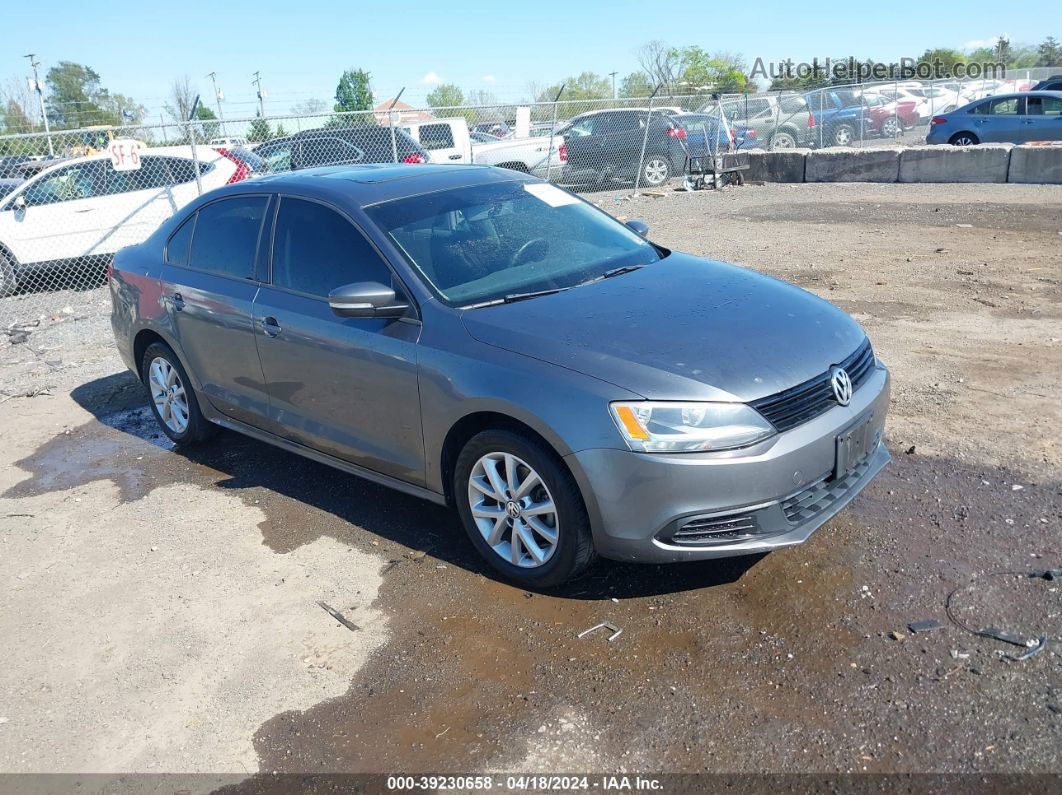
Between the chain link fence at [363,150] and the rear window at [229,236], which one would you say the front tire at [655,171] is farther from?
the rear window at [229,236]

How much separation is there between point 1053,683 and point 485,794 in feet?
6.31

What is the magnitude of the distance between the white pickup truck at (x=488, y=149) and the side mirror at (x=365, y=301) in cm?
1360

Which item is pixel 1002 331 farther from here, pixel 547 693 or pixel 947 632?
pixel 547 693

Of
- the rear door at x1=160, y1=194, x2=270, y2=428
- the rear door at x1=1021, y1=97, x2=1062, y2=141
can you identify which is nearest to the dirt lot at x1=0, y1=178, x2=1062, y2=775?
the rear door at x1=160, y1=194, x2=270, y2=428

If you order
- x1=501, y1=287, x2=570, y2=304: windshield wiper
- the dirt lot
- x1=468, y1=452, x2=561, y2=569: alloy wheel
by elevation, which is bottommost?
the dirt lot

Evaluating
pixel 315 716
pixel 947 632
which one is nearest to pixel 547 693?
pixel 315 716

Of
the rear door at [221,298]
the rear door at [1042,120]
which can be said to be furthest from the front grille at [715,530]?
the rear door at [1042,120]

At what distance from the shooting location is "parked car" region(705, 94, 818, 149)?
22656 mm

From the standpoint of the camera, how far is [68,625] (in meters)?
4.04

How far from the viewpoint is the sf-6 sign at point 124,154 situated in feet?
38.6

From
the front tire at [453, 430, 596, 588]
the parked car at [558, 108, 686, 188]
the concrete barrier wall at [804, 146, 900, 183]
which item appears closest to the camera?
the front tire at [453, 430, 596, 588]

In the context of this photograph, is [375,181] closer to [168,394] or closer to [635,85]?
[168,394]

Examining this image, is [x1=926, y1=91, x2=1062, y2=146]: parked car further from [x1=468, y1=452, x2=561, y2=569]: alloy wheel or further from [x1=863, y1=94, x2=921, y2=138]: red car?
[x1=468, y1=452, x2=561, y2=569]: alloy wheel

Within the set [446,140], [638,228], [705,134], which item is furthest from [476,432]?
[705,134]
